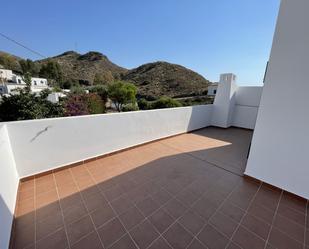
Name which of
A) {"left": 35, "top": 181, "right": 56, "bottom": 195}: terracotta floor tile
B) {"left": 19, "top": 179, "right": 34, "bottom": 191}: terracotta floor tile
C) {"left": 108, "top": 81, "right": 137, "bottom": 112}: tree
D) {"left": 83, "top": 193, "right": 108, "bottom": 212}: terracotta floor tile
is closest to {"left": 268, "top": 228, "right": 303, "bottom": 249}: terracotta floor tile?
{"left": 83, "top": 193, "right": 108, "bottom": 212}: terracotta floor tile

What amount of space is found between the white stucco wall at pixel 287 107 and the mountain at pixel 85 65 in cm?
3313

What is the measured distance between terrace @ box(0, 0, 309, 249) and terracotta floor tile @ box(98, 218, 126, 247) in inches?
0.4

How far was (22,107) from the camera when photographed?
3105 millimetres

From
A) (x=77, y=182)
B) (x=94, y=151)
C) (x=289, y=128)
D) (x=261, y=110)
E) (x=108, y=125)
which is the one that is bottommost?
(x=77, y=182)

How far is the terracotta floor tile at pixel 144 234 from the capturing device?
1330 mm

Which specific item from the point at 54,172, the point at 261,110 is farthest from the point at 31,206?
the point at 261,110

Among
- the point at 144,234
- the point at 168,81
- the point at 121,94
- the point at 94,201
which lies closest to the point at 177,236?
the point at 144,234

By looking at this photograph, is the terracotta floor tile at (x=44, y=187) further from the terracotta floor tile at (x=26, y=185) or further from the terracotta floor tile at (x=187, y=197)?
the terracotta floor tile at (x=187, y=197)

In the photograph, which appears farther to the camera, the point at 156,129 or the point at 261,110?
the point at 156,129

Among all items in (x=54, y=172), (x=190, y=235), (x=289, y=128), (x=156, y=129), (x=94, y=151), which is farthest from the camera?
(x=156, y=129)

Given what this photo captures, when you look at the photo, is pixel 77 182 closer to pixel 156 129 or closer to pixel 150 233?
pixel 150 233

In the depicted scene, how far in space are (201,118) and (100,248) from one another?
5.54 metres

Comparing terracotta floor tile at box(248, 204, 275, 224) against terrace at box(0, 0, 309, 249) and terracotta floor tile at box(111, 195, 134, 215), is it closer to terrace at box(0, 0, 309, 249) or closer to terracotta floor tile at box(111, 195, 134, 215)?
terrace at box(0, 0, 309, 249)

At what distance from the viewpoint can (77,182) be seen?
2258 millimetres
